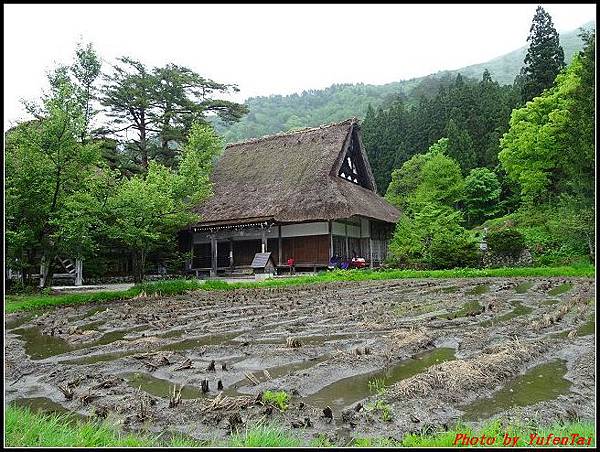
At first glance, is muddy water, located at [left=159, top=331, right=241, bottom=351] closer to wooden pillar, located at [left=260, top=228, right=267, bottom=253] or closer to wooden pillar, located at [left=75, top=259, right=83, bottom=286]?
wooden pillar, located at [left=260, top=228, right=267, bottom=253]

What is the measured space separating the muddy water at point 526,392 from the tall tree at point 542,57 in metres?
32.0

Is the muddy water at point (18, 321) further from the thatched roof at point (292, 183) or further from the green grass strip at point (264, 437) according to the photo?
the thatched roof at point (292, 183)

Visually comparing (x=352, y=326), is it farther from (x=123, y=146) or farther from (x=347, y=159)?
(x=123, y=146)

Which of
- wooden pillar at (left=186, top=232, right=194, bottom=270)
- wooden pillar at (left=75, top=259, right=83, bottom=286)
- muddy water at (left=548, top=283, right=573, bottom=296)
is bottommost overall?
muddy water at (left=548, top=283, right=573, bottom=296)

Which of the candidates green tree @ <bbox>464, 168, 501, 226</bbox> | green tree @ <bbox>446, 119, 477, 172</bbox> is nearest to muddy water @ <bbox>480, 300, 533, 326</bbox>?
green tree @ <bbox>464, 168, 501, 226</bbox>

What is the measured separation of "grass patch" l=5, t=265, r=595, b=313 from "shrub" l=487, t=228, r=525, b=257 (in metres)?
2.92

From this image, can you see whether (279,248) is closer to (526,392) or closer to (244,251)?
(244,251)

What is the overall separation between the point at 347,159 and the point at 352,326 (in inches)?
776

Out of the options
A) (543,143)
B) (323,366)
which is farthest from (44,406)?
(543,143)

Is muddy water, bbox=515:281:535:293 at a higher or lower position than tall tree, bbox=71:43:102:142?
→ lower

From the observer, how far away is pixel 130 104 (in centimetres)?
2634

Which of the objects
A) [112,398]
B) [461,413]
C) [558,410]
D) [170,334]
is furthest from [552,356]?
[170,334]

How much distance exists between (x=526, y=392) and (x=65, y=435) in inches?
146

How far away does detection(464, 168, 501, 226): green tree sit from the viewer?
3219cm
